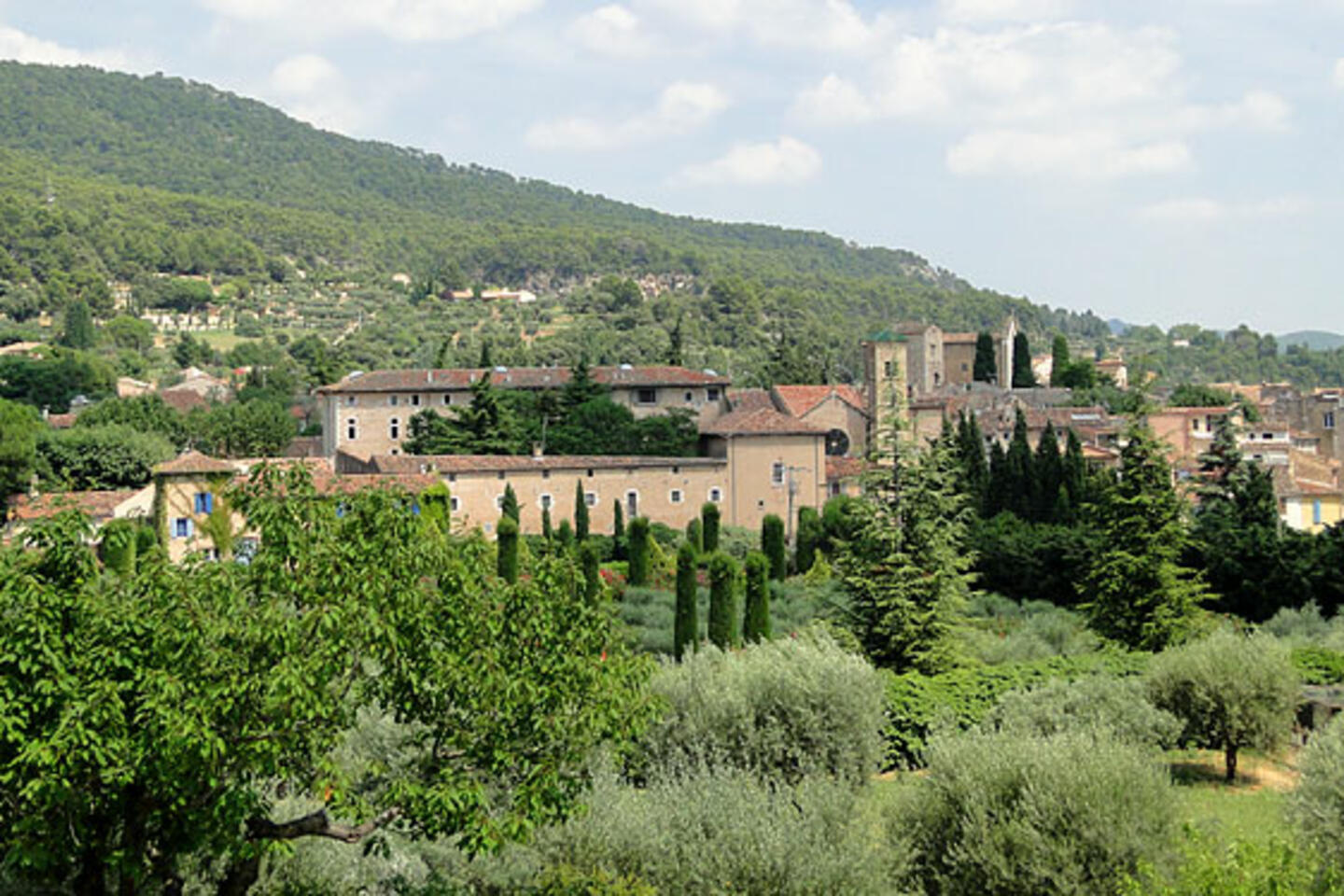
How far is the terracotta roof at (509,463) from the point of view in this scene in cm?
4322

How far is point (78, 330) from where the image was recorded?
106 meters

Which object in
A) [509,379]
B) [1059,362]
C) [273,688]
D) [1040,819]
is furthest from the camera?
[1059,362]

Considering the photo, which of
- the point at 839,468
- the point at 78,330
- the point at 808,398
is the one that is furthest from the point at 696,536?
the point at 78,330

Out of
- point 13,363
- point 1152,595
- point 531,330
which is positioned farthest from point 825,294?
point 1152,595

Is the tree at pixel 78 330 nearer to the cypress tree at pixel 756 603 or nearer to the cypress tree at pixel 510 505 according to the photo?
the cypress tree at pixel 510 505

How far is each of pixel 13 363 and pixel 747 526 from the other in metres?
55.0

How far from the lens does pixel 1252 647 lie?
55.5ft

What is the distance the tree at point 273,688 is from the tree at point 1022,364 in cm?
8821

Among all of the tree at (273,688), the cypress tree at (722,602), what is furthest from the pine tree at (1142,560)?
the tree at (273,688)

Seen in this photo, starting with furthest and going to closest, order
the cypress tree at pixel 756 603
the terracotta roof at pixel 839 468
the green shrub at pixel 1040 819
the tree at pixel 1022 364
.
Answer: the tree at pixel 1022 364 → the terracotta roof at pixel 839 468 → the cypress tree at pixel 756 603 → the green shrub at pixel 1040 819

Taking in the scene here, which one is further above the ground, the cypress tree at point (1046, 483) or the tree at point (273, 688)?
the tree at point (273, 688)

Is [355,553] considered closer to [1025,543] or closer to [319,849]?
[319,849]

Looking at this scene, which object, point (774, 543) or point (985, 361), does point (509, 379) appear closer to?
point (774, 543)

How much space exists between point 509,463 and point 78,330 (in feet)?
246
